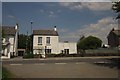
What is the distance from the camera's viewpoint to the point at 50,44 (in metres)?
51.4

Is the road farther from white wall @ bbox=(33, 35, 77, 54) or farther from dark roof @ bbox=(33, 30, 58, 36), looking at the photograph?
dark roof @ bbox=(33, 30, 58, 36)

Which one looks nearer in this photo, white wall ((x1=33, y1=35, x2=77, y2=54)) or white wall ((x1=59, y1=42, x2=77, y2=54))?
white wall ((x1=33, y1=35, x2=77, y2=54))

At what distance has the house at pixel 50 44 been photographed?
5125 cm

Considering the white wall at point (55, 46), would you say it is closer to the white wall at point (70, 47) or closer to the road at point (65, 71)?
the white wall at point (70, 47)

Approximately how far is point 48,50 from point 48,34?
3.26 m

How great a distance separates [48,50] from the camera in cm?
5159

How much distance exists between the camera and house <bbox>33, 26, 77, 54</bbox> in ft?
168

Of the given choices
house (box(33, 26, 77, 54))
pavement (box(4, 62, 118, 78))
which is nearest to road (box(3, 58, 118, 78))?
pavement (box(4, 62, 118, 78))

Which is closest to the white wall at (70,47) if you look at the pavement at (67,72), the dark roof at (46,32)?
the dark roof at (46,32)

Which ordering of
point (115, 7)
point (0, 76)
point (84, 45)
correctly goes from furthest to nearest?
1. point (84, 45)
2. point (115, 7)
3. point (0, 76)

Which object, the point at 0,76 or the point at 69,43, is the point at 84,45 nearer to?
the point at 69,43

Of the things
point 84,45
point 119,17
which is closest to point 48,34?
point 84,45

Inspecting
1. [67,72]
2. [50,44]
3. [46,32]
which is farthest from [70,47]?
[67,72]

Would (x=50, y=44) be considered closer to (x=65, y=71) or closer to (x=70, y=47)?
(x=70, y=47)
